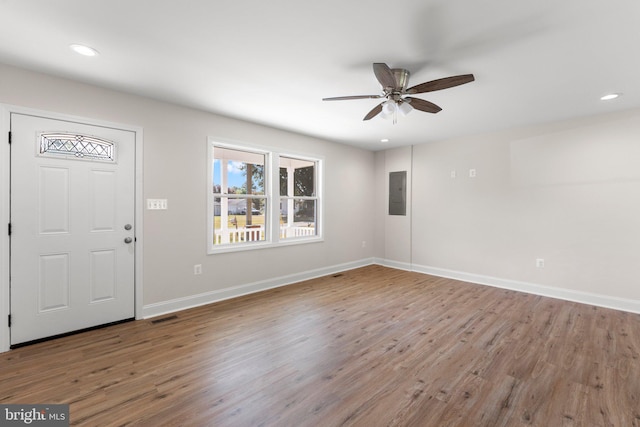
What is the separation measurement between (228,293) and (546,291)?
459cm

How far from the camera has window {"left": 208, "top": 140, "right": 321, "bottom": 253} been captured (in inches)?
162

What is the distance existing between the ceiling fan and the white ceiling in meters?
0.14

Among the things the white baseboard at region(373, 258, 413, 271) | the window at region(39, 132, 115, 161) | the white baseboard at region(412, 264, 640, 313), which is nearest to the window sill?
the window at region(39, 132, 115, 161)

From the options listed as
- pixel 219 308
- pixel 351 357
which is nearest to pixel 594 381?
pixel 351 357

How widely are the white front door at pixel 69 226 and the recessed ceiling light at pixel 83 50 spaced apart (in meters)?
0.85

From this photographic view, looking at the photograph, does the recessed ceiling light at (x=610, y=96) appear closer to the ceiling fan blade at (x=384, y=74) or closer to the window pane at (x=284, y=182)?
the ceiling fan blade at (x=384, y=74)

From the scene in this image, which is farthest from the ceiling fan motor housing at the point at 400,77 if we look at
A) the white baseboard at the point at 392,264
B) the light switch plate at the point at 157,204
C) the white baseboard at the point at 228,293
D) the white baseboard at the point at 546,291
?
the white baseboard at the point at 392,264

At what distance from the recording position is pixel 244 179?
174 inches

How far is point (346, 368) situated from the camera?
2299 mm

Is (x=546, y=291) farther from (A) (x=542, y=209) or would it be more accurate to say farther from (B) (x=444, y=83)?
(B) (x=444, y=83)

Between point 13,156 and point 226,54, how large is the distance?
7.06 ft

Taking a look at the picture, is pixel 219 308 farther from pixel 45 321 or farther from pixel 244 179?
pixel 244 179

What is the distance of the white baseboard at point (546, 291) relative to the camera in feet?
11.9

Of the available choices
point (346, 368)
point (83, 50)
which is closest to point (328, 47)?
point (83, 50)
